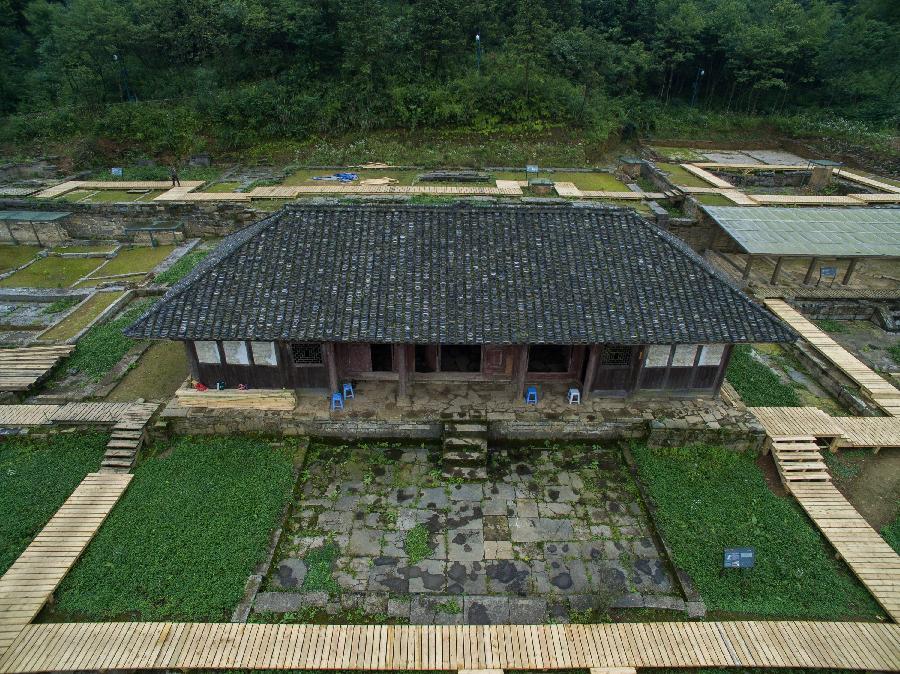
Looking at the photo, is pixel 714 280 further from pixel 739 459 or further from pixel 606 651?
pixel 606 651

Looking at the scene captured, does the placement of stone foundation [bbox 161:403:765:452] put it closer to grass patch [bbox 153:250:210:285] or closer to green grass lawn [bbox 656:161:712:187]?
grass patch [bbox 153:250:210:285]

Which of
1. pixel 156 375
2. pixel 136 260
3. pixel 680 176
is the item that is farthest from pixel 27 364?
pixel 680 176

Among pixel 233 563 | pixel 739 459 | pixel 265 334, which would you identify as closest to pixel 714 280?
pixel 739 459

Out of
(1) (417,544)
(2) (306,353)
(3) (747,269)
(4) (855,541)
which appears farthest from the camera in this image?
(3) (747,269)

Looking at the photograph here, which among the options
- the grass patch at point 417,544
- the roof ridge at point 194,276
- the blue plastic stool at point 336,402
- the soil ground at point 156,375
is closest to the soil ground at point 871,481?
the grass patch at point 417,544

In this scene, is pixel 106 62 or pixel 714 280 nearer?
pixel 714 280

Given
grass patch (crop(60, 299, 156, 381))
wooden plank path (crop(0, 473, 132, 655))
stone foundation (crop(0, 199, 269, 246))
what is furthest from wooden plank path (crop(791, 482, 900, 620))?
stone foundation (crop(0, 199, 269, 246))

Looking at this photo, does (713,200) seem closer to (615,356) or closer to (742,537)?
(615,356)
